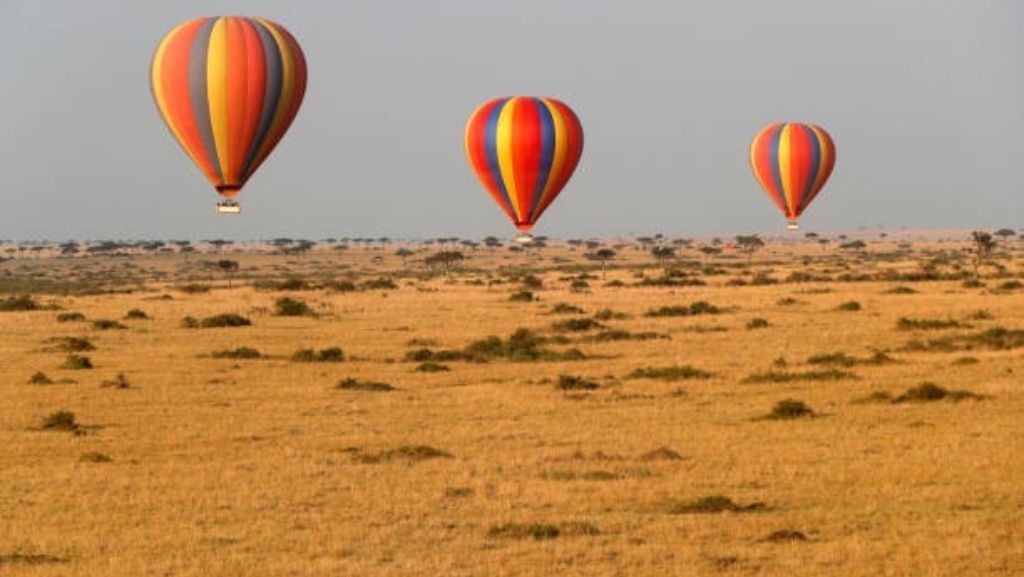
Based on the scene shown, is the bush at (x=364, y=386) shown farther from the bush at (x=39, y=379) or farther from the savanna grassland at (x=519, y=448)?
the bush at (x=39, y=379)

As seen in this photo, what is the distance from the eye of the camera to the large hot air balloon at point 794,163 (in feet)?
251

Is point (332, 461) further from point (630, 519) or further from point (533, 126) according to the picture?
point (533, 126)

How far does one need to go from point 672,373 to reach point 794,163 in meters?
38.8

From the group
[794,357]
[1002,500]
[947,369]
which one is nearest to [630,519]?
[1002,500]

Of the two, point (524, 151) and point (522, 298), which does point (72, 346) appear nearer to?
point (524, 151)

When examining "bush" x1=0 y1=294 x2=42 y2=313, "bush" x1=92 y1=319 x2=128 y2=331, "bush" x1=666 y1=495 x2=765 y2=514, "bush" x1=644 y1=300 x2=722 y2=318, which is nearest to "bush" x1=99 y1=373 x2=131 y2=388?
"bush" x1=666 y1=495 x2=765 y2=514

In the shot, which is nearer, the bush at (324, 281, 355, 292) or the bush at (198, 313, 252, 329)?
the bush at (198, 313, 252, 329)

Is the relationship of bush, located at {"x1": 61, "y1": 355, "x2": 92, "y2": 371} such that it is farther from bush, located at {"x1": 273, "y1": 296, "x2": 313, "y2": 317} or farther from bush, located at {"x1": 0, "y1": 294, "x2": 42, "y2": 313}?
bush, located at {"x1": 0, "y1": 294, "x2": 42, "y2": 313}

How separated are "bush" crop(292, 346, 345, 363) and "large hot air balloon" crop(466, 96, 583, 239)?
1353 centimetres

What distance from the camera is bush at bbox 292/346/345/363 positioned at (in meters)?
45.8

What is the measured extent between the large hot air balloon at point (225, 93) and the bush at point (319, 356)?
15.8 ft

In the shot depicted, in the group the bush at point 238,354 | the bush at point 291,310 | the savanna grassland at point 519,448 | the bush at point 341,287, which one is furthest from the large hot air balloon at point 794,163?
the bush at point 238,354

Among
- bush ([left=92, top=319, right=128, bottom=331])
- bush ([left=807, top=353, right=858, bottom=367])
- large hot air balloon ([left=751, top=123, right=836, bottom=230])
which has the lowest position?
bush ([left=92, top=319, right=128, bottom=331])

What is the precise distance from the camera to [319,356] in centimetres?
4628
